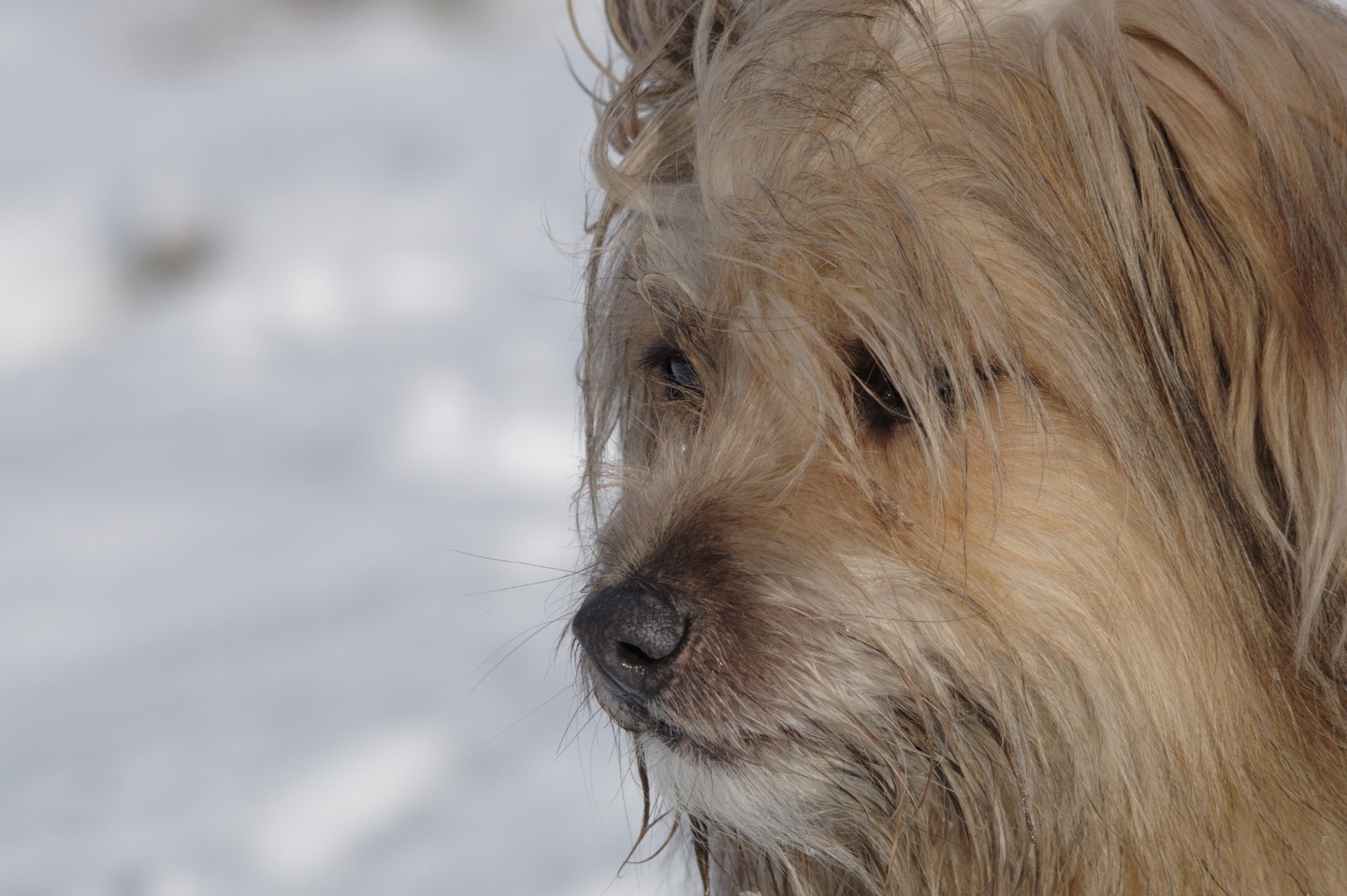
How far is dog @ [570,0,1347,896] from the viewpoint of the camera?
154 centimetres

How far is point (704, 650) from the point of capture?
1588mm

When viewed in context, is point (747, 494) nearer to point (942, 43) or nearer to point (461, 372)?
point (942, 43)

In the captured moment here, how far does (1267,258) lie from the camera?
1.50m

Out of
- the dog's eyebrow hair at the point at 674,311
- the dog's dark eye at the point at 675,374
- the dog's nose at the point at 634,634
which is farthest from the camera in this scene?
the dog's dark eye at the point at 675,374

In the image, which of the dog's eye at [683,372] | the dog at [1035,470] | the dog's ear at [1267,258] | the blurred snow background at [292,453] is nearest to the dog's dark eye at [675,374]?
the dog's eye at [683,372]

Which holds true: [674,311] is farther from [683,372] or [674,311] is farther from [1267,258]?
[1267,258]

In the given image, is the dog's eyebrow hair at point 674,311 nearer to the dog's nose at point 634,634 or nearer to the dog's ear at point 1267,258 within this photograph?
the dog's nose at point 634,634

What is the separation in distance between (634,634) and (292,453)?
3217 mm

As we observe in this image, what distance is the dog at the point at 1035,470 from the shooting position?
154cm

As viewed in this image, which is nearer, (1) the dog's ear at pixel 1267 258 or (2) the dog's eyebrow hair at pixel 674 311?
(1) the dog's ear at pixel 1267 258

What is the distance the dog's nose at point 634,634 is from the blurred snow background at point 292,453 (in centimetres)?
58

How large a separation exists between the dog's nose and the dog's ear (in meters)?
0.64

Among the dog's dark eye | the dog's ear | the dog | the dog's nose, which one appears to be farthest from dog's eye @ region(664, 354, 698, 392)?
the dog's ear

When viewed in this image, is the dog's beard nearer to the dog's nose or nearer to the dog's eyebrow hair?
the dog's nose
